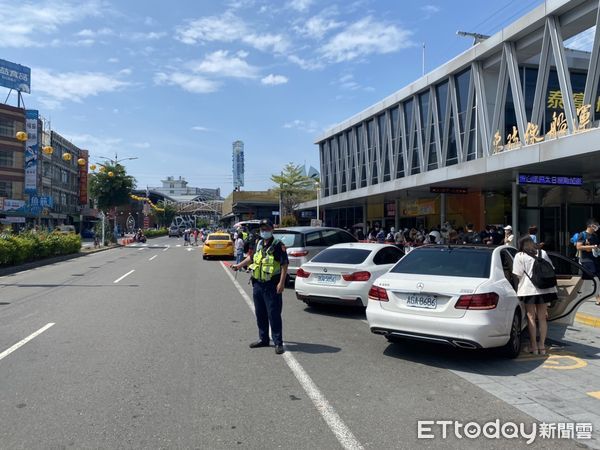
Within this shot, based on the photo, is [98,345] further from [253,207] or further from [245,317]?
[253,207]

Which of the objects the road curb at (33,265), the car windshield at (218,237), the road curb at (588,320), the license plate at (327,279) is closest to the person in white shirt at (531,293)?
the road curb at (588,320)

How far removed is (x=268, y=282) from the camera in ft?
21.9

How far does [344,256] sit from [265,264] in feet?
11.6

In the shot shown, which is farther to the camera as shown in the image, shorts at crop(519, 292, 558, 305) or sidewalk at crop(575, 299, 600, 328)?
sidewalk at crop(575, 299, 600, 328)

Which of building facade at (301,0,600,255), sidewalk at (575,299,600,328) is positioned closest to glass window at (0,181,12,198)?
building facade at (301,0,600,255)

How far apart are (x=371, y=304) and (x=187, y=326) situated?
3.28 m

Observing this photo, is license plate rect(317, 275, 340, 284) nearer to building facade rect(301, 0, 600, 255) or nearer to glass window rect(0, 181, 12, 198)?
building facade rect(301, 0, 600, 255)

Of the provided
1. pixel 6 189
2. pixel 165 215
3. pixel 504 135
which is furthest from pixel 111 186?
pixel 165 215

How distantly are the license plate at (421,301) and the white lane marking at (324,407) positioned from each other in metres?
1.62

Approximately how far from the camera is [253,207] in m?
67.2

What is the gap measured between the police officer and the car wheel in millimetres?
2904

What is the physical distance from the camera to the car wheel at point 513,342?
636 cm

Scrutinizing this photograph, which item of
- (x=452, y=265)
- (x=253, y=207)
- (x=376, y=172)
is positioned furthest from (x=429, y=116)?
(x=253, y=207)

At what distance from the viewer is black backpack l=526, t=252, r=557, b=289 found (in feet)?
21.4
